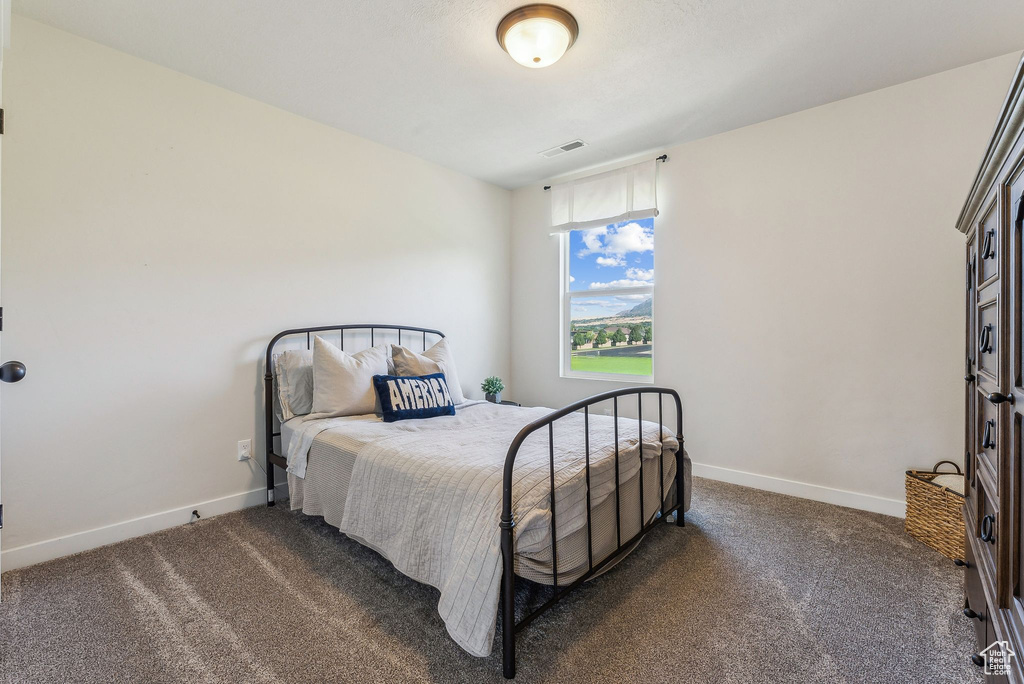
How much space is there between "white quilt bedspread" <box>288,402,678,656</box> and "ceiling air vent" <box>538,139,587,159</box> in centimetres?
205

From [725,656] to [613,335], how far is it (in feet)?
8.39

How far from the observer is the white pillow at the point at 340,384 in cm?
252

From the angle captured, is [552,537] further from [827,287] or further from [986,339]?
[827,287]

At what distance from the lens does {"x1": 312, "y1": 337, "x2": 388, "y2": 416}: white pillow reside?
2523 mm

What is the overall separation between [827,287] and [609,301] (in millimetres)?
1514

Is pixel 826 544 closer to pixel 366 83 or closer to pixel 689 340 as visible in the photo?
pixel 689 340

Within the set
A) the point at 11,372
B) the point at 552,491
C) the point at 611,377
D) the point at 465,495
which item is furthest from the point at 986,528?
the point at 11,372

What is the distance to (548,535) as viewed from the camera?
4.95 ft

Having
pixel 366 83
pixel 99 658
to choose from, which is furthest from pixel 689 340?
pixel 99 658

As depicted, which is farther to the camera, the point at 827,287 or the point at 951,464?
the point at 827,287

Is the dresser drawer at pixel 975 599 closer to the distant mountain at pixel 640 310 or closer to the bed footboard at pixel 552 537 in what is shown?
the bed footboard at pixel 552 537

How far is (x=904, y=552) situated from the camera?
2.12 metres

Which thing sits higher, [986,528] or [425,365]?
[425,365]

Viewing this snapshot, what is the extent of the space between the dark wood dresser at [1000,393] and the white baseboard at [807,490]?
1.30m
